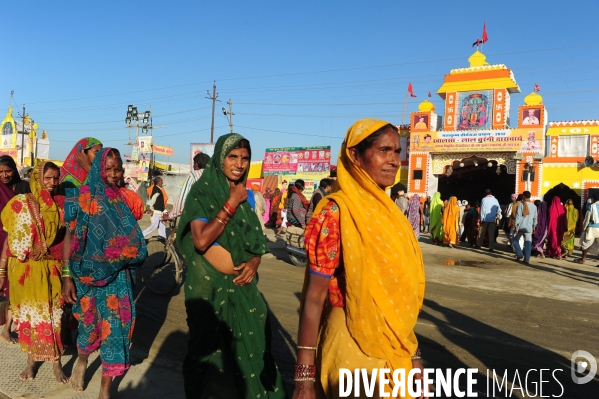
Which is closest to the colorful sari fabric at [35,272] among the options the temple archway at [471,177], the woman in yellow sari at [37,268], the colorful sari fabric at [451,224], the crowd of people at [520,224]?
the woman in yellow sari at [37,268]

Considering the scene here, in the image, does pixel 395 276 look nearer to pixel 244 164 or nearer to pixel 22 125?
pixel 244 164

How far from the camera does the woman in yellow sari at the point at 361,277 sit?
1734mm

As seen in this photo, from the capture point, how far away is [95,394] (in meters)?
3.23

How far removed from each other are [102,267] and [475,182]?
1085 inches

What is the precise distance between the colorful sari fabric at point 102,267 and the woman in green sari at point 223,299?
2.47 ft

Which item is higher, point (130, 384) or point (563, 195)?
point (563, 195)

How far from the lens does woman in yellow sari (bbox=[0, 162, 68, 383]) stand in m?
3.49

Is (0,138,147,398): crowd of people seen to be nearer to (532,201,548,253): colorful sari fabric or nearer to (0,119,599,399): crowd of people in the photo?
(0,119,599,399): crowd of people

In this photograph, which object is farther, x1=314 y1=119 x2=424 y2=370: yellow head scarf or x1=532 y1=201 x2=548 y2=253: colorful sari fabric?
x1=532 y1=201 x2=548 y2=253: colorful sari fabric

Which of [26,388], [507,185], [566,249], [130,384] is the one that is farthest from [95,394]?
[507,185]

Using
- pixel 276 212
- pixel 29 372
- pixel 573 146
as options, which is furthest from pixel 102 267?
pixel 573 146

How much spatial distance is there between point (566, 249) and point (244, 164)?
12460 millimetres

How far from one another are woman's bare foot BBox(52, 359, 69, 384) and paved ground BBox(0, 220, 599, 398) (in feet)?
0.21

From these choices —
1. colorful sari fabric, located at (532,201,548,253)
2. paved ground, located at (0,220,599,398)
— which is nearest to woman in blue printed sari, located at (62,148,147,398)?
paved ground, located at (0,220,599,398)
